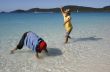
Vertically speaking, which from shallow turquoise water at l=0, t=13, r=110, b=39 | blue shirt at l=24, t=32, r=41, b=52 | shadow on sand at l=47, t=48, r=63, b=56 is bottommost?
shallow turquoise water at l=0, t=13, r=110, b=39

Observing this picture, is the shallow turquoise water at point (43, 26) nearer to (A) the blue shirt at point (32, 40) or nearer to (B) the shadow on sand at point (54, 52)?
(B) the shadow on sand at point (54, 52)

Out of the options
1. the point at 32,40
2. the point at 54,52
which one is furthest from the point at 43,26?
the point at 32,40

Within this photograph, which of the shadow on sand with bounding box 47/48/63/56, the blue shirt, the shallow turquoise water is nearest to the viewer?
the blue shirt

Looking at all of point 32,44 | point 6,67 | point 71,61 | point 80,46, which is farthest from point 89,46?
point 6,67

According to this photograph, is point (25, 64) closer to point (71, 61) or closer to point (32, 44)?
point (32, 44)

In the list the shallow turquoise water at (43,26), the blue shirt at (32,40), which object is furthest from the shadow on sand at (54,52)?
the shallow turquoise water at (43,26)

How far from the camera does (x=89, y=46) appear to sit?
34.4 feet

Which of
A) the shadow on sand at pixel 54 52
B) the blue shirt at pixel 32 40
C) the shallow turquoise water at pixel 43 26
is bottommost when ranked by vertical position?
the shallow turquoise water at pixel 43 26

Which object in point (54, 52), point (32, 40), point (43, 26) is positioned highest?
point (32, 40)

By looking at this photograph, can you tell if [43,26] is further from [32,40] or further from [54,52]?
[32,40]

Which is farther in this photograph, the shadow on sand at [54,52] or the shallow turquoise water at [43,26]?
the shallow turquoise water at [43,26]

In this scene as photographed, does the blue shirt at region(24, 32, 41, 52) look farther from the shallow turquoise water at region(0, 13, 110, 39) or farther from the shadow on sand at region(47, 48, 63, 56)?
the shallow turquoise water at region(0, 13, 110, 39)

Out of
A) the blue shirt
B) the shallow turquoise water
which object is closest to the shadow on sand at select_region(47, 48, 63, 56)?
the blue shirt

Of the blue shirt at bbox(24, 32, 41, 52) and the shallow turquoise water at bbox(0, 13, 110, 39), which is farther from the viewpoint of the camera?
the shallow turquoise water at bbox(0, 13, 110, 39)
